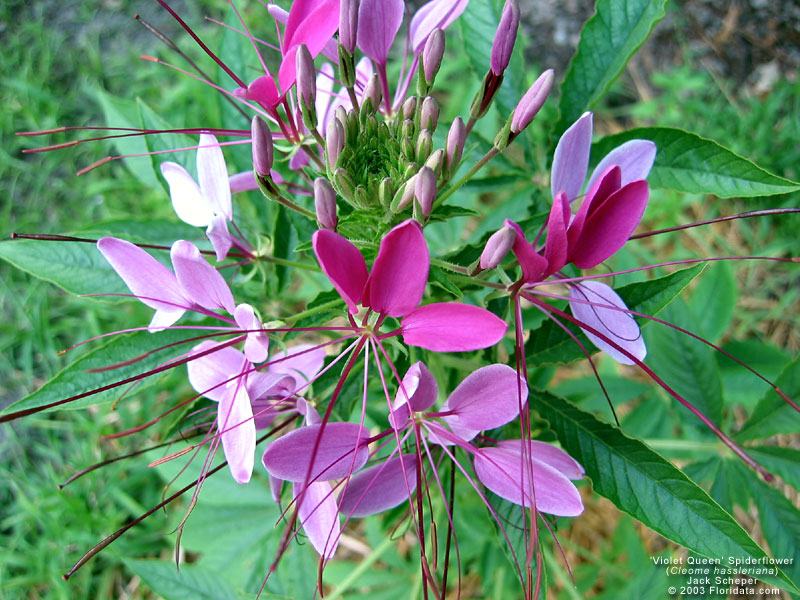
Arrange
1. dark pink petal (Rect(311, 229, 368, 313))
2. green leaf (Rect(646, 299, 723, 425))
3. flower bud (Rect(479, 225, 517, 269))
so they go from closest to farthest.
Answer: dark pink petal (Rect(311, 229, 368, 313))
flower bud (Rect(479, 225, 517, 269))
green leaf (Rect(646, 299, 723, 425))

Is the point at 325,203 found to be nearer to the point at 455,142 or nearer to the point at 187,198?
the point at 455,142

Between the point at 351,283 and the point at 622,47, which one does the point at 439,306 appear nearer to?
the point at 351,283

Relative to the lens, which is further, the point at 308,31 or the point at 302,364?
the point at 302,364

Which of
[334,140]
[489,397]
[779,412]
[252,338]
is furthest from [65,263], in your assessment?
[779,412]

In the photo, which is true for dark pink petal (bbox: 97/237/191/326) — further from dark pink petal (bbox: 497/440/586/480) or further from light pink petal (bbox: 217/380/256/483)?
dark pink petal (bbox: 497/440/586/480)

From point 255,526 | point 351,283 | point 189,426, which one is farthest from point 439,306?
point 255,526

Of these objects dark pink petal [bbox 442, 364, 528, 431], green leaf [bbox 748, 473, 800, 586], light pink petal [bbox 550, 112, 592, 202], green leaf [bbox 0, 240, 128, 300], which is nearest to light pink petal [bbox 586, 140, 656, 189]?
light pink petal [bbox 550, 112, 592, 202]
